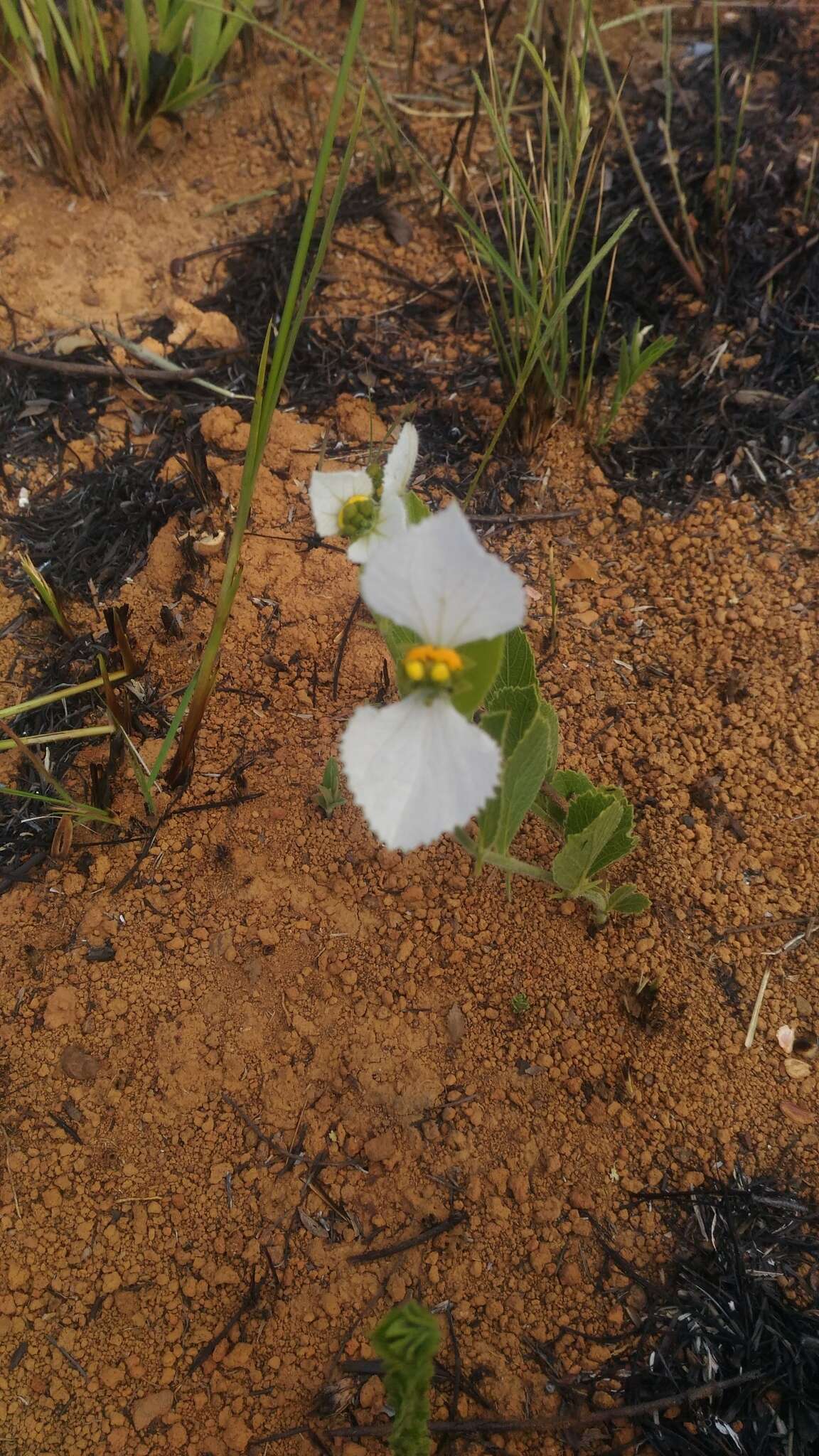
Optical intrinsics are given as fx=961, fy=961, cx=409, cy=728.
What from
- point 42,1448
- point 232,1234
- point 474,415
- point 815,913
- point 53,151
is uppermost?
point 53,151

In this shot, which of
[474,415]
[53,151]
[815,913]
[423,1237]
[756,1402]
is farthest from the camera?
[53,151]

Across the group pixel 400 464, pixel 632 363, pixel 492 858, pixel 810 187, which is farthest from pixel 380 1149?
pixel 810 187

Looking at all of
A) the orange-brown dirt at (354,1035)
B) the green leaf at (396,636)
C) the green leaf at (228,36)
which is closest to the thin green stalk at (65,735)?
the orange-brown dirt at (354,1035)

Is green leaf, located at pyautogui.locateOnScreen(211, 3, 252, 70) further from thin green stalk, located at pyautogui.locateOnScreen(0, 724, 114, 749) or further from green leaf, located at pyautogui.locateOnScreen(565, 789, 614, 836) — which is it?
green leaf, located at pyautogui.locateOnScreen(565, 789, 614, 836)

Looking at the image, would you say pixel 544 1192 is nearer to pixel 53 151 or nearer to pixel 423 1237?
pixel 423 1237

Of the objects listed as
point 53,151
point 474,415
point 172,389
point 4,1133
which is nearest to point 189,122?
point 53,151

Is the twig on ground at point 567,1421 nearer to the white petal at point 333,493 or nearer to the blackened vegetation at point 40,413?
the white petal at point 333,493
